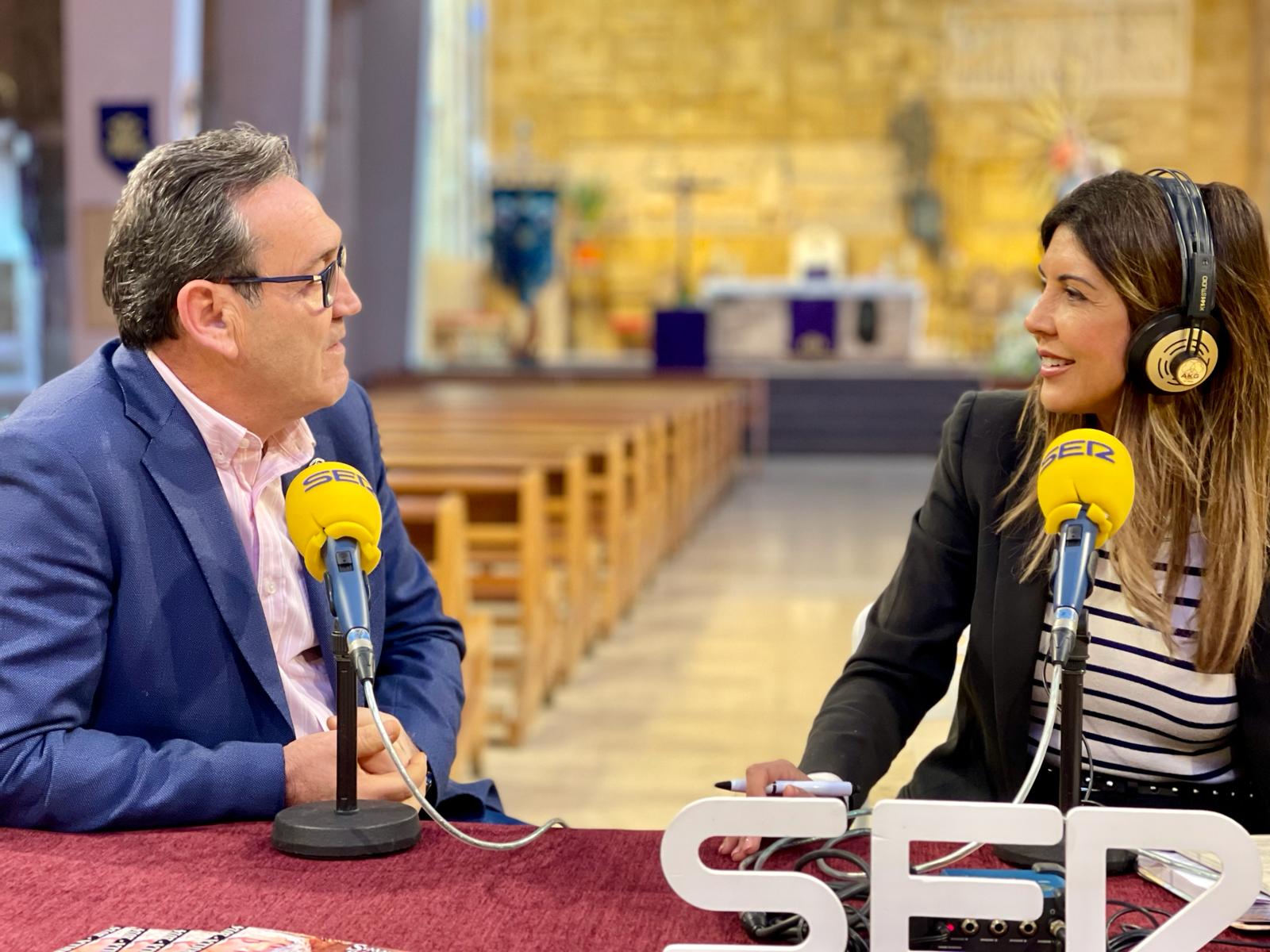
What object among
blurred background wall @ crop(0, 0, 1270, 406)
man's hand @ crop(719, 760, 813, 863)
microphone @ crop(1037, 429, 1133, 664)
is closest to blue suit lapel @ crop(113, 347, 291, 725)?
man's hand @ crop(719, 760, 813, 863)

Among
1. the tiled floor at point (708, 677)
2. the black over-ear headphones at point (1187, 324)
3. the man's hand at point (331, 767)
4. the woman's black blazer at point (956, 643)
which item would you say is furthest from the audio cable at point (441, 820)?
the tiled floor at point (708, 677)

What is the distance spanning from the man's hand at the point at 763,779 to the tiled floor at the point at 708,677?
791 millimetres

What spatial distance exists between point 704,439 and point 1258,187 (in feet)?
32.8

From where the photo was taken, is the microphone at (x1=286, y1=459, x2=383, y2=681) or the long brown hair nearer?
the microphone at (x1=286, y1=459, x2=383, y2=681)

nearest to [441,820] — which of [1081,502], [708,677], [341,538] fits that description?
[341,538]

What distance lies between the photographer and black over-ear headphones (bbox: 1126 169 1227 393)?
1691mm

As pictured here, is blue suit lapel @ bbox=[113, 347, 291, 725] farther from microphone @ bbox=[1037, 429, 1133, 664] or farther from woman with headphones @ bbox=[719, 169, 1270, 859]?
microphone @ bbox=[1037, 429, 1133, 664]

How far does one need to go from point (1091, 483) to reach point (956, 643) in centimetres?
73

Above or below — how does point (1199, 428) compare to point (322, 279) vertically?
below

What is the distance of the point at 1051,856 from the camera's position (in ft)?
4.61

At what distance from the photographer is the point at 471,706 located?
4328 mm

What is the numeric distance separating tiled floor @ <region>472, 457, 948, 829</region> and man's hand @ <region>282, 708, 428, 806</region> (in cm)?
91

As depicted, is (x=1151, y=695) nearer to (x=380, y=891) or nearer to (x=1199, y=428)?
(x=1199, y=428)

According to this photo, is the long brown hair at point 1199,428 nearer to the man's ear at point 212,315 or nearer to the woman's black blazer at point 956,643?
the woman's black blazer at point 956,643
